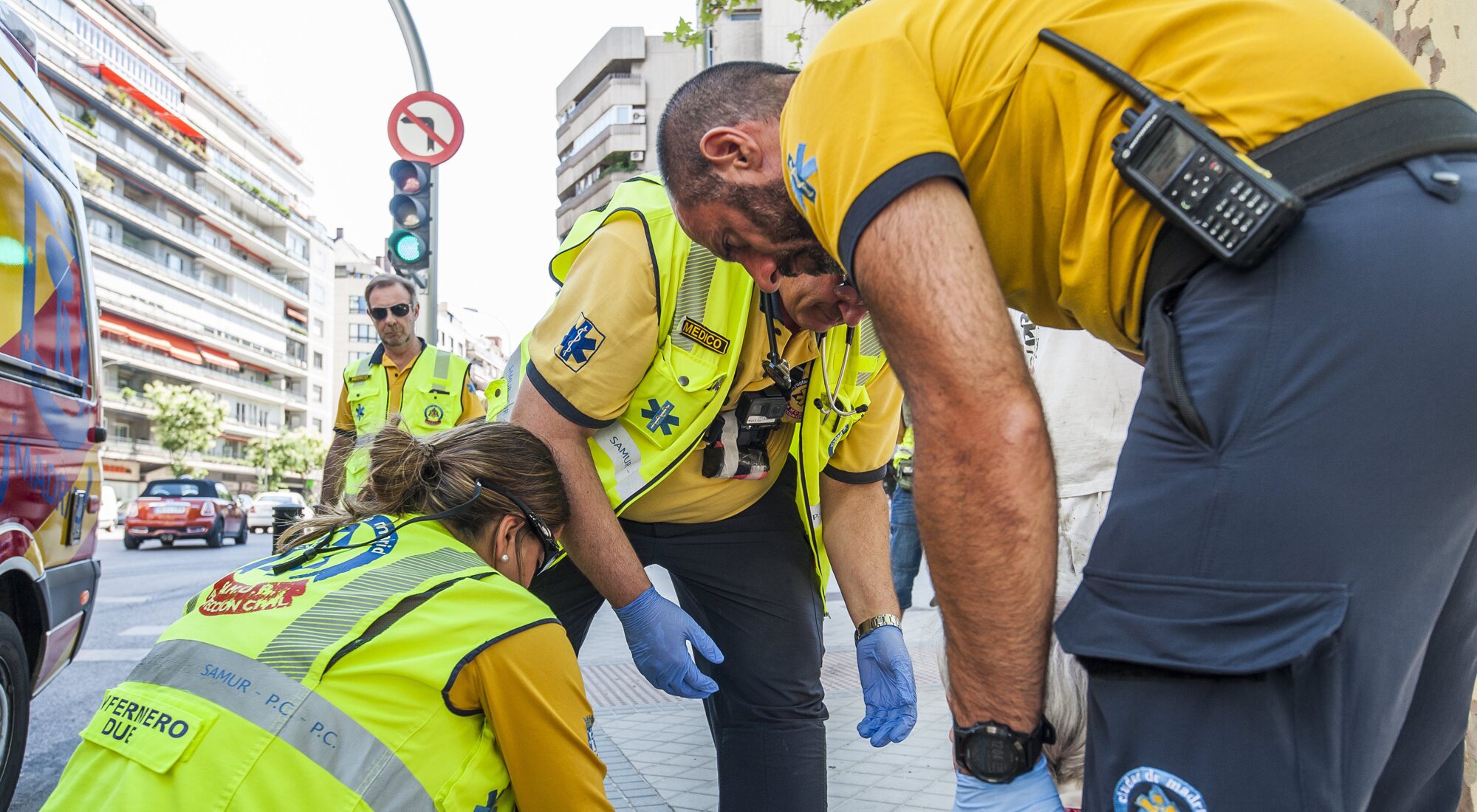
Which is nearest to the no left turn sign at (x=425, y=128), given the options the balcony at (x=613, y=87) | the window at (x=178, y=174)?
the balcony at (x=613, y=87)

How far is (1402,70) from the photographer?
44.6 inches

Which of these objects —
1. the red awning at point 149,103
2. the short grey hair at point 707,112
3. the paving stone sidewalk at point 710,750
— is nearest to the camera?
the short grey hair at point 707,112

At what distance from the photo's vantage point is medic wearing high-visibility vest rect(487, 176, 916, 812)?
2.34 m

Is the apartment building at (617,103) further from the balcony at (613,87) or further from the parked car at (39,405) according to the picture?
the parked car at (39,405)

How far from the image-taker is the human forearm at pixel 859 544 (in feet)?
9.07

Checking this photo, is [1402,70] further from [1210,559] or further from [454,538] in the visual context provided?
[454,538]

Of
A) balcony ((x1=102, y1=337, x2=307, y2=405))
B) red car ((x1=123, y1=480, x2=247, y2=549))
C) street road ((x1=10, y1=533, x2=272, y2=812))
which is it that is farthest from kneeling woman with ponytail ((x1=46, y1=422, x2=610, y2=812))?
balcony ((x1=102, y1=337, x2=307, y2=405))

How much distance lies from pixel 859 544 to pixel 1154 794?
5.91ft

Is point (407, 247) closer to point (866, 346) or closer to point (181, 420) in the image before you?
point (866, 346)

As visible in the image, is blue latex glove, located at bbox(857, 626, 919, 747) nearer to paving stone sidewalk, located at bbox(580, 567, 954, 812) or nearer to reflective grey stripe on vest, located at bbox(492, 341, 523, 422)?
paving stone sidewalk, located at bbox(580, 567, 954, 812)

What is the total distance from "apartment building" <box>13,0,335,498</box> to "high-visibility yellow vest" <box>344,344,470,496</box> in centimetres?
4142

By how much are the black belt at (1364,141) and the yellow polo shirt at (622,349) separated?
53.8 inches

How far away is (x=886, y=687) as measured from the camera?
8.63 feet

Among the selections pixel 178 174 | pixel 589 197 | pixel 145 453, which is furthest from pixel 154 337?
pixel 589 197
